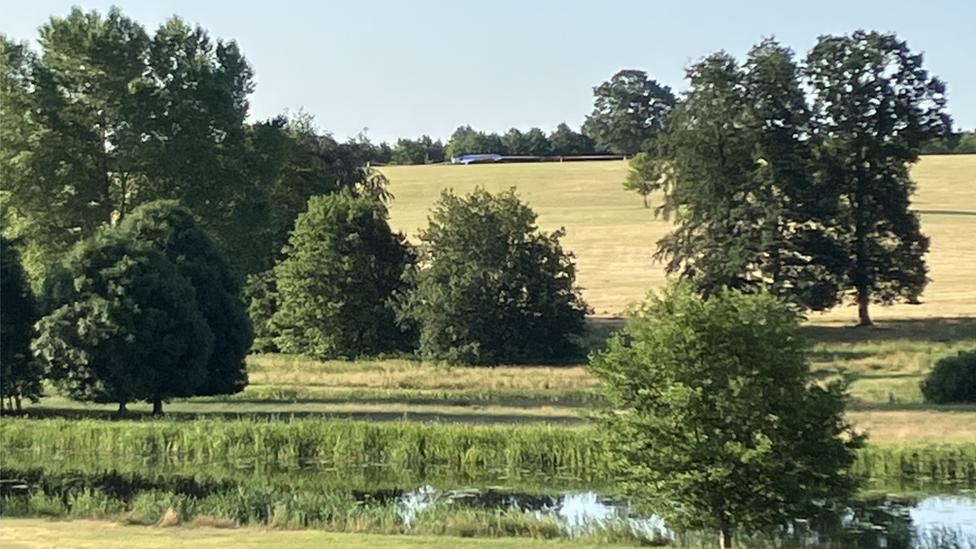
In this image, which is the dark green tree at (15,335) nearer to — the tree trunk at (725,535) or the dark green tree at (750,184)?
the tree trunk at (725,535)

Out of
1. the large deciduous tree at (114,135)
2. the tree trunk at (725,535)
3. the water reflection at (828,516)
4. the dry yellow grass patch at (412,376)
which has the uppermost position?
the large deciduous tree at (114,135)

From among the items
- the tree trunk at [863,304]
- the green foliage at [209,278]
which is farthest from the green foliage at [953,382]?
the green foliage at [209,278]

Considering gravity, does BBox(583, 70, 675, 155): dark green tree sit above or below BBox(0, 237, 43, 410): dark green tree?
above

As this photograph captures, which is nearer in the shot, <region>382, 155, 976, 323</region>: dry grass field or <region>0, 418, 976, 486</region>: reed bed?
<region>0, 418, 976, 486</region>: reed bed

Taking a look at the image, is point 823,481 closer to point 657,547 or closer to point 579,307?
point 657,547

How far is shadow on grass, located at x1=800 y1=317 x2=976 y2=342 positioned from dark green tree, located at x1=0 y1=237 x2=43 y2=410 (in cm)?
3485

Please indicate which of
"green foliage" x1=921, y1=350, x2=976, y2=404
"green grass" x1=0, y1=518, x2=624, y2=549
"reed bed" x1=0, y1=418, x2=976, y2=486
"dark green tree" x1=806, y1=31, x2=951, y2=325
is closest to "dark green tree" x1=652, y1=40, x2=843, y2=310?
"dark green tree" x1=806, y1=31, x2=951, y2=325

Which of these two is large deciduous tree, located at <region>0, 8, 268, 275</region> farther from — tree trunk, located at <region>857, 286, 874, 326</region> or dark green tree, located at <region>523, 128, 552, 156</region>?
dark green tree, located at <region>523, 128, 552, 156</region>

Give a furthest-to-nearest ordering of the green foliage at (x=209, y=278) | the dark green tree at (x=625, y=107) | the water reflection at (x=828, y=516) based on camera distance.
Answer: the dark green tree at (x=625, y=107) < the green foliage at (x=209, y=278) < the water reflection at (x=828, y=516)

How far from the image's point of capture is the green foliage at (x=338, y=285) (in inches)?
2653

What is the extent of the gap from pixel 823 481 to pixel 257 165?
4239 cm

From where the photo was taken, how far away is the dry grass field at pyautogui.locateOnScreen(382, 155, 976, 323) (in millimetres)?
75812

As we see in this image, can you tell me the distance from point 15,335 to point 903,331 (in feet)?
134

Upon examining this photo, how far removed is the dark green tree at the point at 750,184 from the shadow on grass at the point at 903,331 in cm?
161
